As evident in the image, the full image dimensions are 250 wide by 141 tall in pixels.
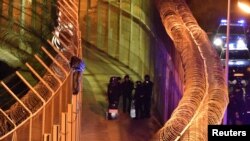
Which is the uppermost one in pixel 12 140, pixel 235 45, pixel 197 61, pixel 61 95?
pixel 235 45

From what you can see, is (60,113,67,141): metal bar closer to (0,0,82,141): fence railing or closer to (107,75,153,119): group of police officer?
(0,0,82,141): fence railing

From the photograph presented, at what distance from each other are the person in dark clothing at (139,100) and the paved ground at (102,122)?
0.66 feet

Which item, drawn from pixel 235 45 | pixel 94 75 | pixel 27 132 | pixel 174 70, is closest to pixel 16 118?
pixel 27 132

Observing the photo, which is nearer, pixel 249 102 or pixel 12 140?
pixel 12 140

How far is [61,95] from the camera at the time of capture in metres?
11.2

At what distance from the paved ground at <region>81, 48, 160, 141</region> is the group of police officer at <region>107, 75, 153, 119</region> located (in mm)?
258

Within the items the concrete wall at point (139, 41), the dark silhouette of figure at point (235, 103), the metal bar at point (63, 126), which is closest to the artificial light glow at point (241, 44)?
the concrete wall at point (139, 41)

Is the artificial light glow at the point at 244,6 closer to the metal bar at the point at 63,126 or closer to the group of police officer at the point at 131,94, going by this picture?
the group of police officer at the point at 131,94

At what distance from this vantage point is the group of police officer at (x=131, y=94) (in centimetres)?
1583

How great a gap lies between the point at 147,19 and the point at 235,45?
342cm

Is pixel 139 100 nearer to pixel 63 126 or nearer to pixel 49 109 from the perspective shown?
pixel 49 109

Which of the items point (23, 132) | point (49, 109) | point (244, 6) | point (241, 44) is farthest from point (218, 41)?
point (23, 132)

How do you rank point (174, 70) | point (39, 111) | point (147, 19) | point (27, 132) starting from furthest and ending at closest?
point (147, 19) < point (174, 70) < point (27, 132) < point (39, 111)

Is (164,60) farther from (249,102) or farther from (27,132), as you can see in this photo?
(27,132)
